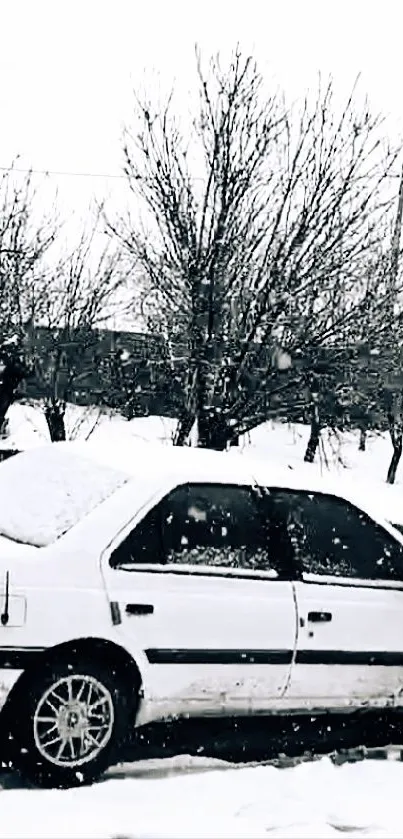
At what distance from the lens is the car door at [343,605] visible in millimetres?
5051

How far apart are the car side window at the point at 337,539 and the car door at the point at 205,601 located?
0.70 feet

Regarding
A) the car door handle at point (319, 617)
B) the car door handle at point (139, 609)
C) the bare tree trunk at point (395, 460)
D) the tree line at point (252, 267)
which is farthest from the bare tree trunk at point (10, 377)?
the bare tree trunk at point (395, 460)

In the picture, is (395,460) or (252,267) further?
(395,460)

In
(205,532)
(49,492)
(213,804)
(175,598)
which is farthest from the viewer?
(49,492)

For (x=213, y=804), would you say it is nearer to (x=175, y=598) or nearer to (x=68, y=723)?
(x=68, y=723)

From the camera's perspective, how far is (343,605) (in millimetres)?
5137

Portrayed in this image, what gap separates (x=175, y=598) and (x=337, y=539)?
105cm

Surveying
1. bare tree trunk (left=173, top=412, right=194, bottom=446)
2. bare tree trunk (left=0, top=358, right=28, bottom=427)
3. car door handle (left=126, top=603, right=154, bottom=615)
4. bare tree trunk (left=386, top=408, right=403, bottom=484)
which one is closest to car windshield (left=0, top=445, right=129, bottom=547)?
car door handle (left=126, top=603, right=154, bottom=615)

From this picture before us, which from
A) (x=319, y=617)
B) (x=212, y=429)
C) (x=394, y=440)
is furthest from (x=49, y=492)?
(x=394, y=440)

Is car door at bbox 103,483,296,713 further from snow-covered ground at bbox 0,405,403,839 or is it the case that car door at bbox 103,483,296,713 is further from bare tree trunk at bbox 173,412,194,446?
bare tree trunk at bbox 173,412,194,446

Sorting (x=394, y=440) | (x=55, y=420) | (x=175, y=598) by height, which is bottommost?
(x=394, y=440)

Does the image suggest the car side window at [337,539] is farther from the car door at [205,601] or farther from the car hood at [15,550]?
the car hood at [15,550]

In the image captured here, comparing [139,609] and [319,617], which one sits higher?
[139,609]

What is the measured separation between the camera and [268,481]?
17.4ft
